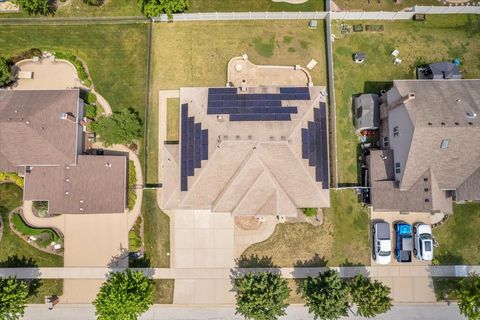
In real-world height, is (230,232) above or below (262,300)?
above

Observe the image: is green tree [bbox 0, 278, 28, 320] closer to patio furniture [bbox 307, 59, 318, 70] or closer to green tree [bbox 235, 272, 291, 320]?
green tree [bbox 235, 272, 291, 320]

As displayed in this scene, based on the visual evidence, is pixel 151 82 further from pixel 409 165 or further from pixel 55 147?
pixel 409 165

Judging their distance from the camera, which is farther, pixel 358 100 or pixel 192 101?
pixel 358 100

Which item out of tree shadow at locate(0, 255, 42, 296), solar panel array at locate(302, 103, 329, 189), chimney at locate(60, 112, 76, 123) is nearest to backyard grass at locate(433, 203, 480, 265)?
solar panel array at locate(302, 103, 329, 189)

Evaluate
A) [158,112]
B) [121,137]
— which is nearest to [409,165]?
[158,112]

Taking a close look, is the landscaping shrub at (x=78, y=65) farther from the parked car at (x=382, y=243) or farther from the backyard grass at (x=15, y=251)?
the parked car at (x=382, y=243)
